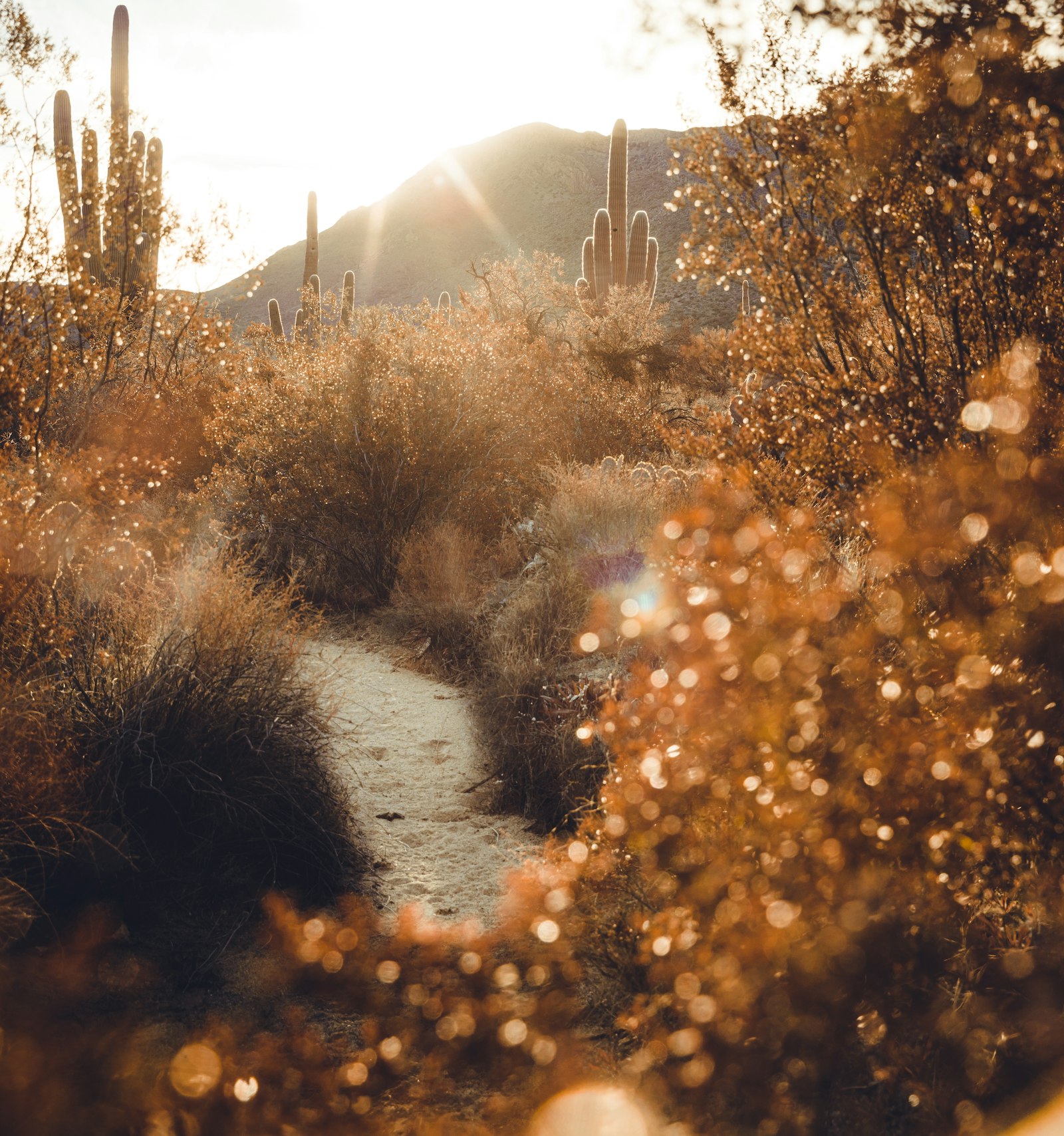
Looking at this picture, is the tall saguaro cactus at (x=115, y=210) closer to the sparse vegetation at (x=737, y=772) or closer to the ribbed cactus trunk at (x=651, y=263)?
the sparse vegetation at (x=737, y=772)

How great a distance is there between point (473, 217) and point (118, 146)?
64.2 m

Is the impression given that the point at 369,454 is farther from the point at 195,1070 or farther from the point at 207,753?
the point at 195,1070

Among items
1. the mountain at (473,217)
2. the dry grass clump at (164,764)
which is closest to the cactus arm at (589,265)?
the dry grass clump at (164,764)

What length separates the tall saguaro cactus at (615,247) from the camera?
2156 cm

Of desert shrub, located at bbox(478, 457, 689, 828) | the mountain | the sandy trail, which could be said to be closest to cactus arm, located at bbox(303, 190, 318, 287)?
desert shrub, located at bbox(478, 457, 689, 828)

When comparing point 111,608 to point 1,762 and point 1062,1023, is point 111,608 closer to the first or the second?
point 1,762

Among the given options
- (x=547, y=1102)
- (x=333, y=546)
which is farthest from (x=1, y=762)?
(x=333, y=546)

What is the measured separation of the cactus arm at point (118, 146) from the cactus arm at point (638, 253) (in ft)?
40.1

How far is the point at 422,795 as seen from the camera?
5742 millimetres

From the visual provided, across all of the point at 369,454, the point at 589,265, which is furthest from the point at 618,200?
the point at 369,454

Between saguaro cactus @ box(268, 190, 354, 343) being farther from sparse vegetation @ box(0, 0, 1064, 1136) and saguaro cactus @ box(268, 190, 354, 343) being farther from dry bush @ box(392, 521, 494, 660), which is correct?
sparse vegetation @ box(0, 0, 1064, 1136)

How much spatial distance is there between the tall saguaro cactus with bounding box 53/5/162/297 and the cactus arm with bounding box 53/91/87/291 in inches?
0.5

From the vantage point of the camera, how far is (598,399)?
49.0 feet

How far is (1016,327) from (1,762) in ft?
14.2
